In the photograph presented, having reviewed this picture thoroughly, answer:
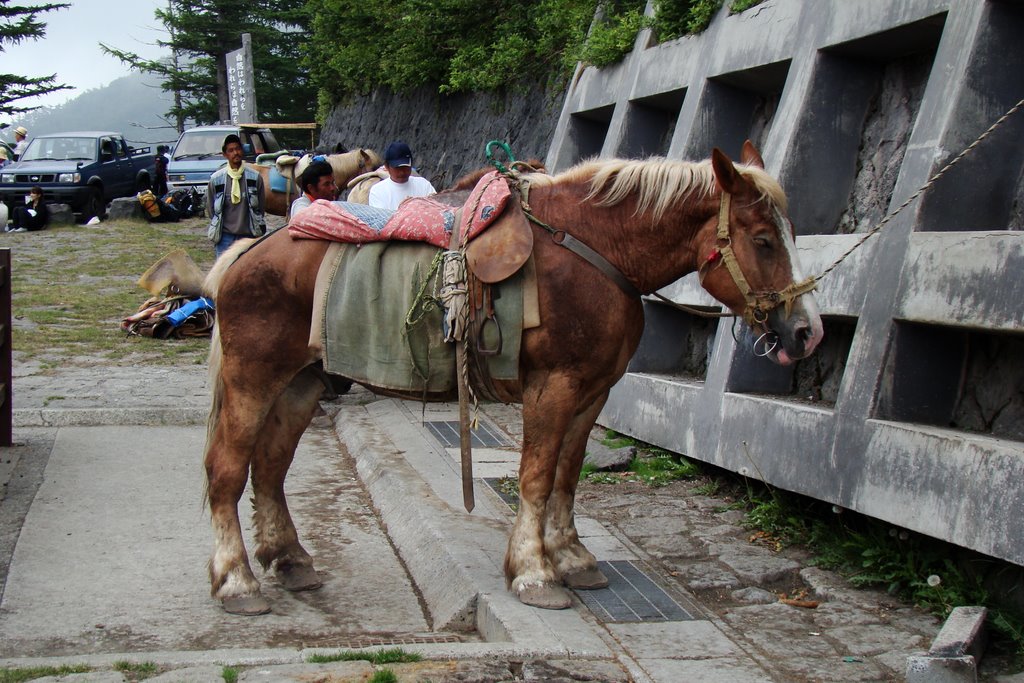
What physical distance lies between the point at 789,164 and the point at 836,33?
2.42 feet

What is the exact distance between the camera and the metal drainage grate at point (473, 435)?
7973 millimetres

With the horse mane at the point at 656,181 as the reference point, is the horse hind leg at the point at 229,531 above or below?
below

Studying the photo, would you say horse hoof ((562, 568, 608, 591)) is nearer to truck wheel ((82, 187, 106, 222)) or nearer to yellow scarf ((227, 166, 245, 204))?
yellow scarf ((227, 166, 245, 204))

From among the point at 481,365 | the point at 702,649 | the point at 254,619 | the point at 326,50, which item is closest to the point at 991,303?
the point at 702,649

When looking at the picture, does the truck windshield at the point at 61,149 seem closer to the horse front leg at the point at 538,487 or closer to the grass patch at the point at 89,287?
the grass patch at the point at 89,287

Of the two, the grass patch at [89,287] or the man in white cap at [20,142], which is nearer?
the grass patch at [89,287]

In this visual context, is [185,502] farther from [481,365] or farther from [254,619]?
[481,365]

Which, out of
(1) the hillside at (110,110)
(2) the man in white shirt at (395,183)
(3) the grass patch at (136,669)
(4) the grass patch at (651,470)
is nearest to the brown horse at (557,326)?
(3) the grass patch at (136,669)

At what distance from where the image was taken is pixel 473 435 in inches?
326

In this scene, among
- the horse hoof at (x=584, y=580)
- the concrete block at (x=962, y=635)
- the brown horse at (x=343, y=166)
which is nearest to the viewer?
the concrete block at (x=962, y=635)

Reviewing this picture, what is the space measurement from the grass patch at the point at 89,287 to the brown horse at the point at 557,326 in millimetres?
6120

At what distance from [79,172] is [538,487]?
23662 mm

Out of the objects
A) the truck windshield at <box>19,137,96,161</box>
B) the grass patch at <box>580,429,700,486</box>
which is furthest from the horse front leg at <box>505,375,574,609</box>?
the truck windshield at <box>19,137,96,161</box>

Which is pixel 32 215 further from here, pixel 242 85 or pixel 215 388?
pixel 215 388
